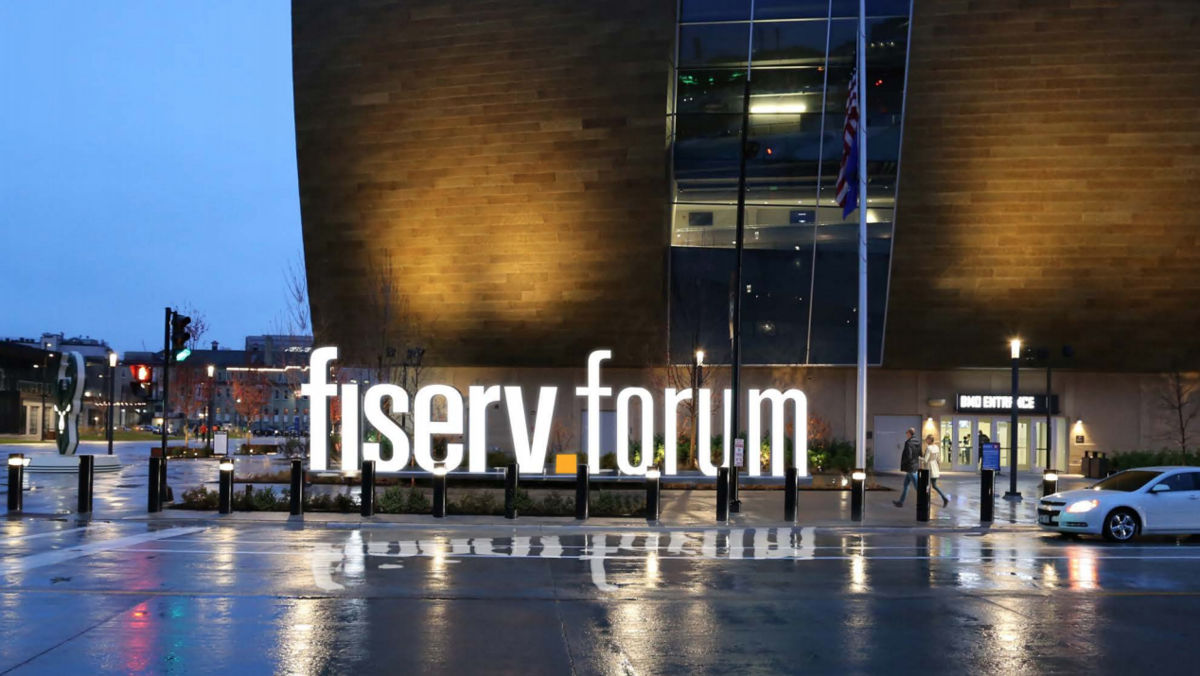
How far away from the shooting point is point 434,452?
130ft

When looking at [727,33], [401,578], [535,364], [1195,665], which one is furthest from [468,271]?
[1195,665]

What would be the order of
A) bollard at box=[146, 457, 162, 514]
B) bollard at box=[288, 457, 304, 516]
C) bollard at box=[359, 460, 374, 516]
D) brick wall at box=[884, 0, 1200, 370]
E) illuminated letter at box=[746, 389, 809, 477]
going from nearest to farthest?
bollard at box=[359, 460, 374, 516] < bollard at box=[288, 457, 304, 516] < bollard at box=[146, 457, 162, 514] < illuminated letter at box=[746, 389, 809, 477] < brick wall at box=[884, 0, 1200, 370]

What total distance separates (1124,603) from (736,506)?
13055mm

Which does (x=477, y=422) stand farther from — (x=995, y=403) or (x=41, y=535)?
(x=995, y=403)

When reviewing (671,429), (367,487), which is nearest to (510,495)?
(367,487)

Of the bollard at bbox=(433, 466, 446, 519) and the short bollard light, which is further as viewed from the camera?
the short bollard light

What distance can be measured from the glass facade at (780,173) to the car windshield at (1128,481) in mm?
20638

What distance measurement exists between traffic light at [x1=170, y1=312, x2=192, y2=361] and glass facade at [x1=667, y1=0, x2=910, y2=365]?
2125 centimetres

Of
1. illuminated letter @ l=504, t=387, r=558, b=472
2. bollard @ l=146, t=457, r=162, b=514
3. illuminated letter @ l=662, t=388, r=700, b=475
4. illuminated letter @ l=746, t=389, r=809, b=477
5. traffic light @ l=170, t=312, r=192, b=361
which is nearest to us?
bollard @ l=146, t=457, r=162, b=514

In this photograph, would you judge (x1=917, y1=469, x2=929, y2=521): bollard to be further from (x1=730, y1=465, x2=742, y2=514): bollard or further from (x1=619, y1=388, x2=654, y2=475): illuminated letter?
(x1=619, y1=388, x2=654, y2=475): illuminated letter

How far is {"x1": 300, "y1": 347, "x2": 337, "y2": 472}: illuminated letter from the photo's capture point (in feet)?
99.2

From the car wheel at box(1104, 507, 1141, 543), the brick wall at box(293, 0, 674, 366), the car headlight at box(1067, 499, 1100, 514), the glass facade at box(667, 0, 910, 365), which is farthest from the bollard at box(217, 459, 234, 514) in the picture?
the glass facade at box(667, 0, 910, 365)

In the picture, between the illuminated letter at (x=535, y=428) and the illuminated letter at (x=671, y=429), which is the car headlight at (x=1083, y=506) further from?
the illuminated letter at (x=535, y=428)

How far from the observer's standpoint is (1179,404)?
141 ft
